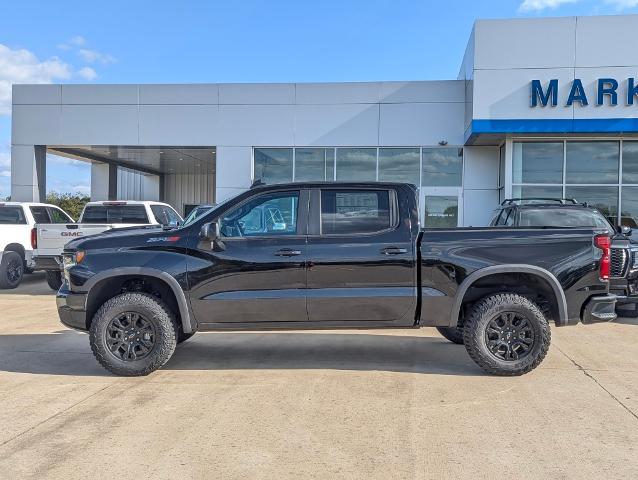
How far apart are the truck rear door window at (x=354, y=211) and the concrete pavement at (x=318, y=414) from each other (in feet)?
4.99

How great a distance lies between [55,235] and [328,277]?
787 cm

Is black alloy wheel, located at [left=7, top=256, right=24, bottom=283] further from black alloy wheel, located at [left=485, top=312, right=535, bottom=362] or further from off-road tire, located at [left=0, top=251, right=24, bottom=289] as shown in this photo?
black alloy wheel, located at [left=485, top=312, right=535, bottom=362]

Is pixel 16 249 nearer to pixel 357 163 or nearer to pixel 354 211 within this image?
pixel 354 211

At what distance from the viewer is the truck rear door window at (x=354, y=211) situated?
5879 millimetres

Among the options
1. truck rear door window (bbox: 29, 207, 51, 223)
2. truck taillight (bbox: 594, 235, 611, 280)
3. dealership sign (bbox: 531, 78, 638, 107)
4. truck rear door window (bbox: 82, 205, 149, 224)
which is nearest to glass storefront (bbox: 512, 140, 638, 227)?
dealership sign (bbox: 531, 78, 638, 107)

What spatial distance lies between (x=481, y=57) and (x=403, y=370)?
462 inches

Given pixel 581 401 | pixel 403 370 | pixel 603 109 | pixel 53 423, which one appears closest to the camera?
pixel 53 423

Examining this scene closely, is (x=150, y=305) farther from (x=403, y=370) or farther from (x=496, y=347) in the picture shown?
(x=496, y=347)

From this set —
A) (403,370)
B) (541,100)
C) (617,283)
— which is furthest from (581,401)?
(541,100)

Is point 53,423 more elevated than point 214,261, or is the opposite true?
point 214,261

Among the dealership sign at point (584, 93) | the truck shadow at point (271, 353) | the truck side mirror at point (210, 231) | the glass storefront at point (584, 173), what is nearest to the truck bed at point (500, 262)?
the truck shadow at point (271, 353)

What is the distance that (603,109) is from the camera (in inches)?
586

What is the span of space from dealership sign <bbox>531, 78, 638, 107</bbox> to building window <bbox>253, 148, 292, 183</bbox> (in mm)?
7741

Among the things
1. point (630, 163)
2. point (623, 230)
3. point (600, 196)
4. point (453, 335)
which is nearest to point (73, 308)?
point (453, 335)
